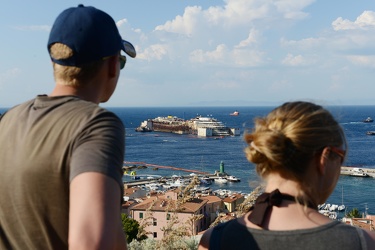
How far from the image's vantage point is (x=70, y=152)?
42.3 inches

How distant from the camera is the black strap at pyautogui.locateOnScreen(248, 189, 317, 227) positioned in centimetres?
123

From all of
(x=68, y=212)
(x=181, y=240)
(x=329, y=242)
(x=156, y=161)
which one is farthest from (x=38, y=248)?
(x=156, y=161)

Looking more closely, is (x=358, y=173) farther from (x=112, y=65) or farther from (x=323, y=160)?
(x=112, y=65)

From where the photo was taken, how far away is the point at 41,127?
1.16 m

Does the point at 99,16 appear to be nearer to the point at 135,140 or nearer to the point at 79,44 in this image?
the point at 79,44

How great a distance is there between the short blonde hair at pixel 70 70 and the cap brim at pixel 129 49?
0.14 m

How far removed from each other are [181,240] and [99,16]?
1.76m

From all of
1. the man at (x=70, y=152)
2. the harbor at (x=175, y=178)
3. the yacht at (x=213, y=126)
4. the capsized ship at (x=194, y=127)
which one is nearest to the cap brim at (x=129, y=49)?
the man at (x=70, y=152)

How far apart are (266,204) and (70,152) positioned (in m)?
0.53

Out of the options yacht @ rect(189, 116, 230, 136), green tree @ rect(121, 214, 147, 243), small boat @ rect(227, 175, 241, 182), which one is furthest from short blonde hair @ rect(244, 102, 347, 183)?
yacht @ rect(189, 116, 230, 136)

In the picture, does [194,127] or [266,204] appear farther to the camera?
[194,127]

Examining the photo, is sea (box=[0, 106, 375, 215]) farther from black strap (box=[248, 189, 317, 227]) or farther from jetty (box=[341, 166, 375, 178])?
black strap (box=[248, 189, 317, 227])

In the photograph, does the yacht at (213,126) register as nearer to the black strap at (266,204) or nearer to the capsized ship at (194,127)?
the capsized ship at (194,127)

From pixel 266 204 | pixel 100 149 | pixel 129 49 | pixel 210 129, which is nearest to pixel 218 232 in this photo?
pixel 266 204
